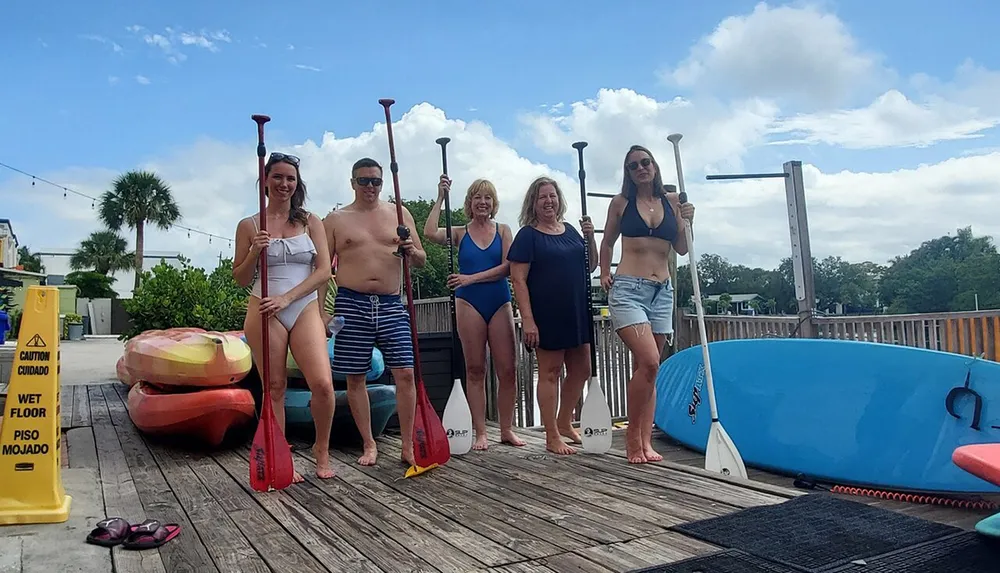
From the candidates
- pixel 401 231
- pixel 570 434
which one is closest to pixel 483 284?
pixel 401 231

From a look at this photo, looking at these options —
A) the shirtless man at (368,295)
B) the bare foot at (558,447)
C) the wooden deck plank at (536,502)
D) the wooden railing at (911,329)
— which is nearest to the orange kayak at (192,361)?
the shirtless man at (368,295)

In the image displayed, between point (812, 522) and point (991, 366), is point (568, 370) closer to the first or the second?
point (812, 522)

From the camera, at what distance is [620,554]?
2.16 m

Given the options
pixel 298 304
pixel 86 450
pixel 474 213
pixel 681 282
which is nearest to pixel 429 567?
pixel 298 304

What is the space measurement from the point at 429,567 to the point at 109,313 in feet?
111

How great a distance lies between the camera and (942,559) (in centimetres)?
207

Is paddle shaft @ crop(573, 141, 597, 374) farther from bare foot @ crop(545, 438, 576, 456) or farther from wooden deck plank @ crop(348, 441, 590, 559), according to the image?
wooden deck plank @ crop(348, 441, 590, 559)

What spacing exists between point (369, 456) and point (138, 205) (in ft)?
109

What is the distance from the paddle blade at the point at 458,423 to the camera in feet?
12.8

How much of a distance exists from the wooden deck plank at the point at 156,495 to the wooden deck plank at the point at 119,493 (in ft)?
0.05

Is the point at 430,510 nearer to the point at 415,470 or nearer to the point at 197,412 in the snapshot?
the point at 415,470

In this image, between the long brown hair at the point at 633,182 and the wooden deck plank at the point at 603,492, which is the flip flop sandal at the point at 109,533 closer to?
the wooden deck plank at the point at 603,492

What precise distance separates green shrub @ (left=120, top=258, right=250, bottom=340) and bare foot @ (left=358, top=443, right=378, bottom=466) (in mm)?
4956

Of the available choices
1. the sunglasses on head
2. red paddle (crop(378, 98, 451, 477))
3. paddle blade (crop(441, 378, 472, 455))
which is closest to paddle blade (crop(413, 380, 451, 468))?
red paddle (crop(378, 98, 451, 477))
